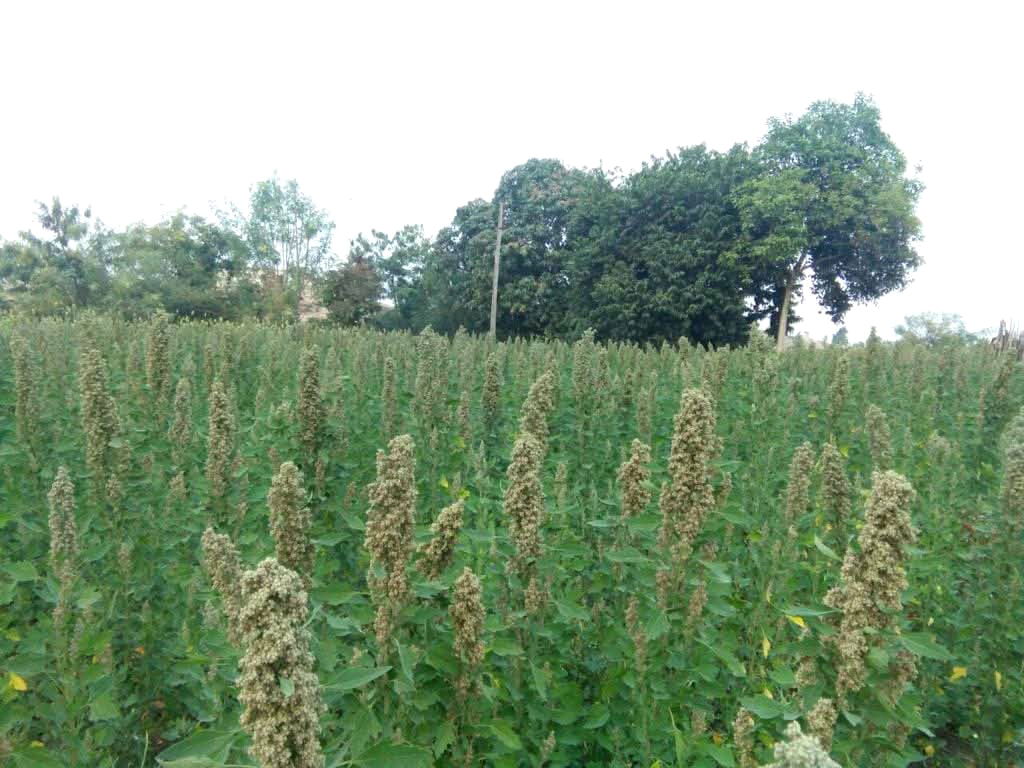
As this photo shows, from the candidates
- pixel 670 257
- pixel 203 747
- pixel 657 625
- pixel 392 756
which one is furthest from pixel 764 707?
pixel 670 257

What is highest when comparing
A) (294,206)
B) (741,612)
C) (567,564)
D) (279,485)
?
(294,206)

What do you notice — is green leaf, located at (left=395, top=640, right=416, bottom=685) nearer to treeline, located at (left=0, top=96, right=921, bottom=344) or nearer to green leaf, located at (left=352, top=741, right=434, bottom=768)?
green leaf, located at (left=352, top=741, right=434, bottom=768)

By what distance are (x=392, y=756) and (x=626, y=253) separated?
33785 millimetres

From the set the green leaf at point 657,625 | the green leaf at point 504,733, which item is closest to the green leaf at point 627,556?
the green leaf at point 657,625

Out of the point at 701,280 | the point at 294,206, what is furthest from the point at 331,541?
the point at 294,206

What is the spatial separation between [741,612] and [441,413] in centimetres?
299

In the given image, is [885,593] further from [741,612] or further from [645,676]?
[741,612]

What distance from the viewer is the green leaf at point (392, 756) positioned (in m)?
1.44

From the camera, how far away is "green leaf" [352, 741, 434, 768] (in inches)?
56.8

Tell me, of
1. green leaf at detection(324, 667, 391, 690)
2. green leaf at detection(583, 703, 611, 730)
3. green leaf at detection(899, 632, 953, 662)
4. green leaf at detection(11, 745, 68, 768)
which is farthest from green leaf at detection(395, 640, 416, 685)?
green leaf at detection(899, 632, 953, 662)

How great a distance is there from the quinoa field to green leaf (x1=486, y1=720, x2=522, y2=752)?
1 cm

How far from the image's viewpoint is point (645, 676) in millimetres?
2654

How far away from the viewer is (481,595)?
7.73 ft

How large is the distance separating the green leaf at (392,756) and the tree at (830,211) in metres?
32.3
